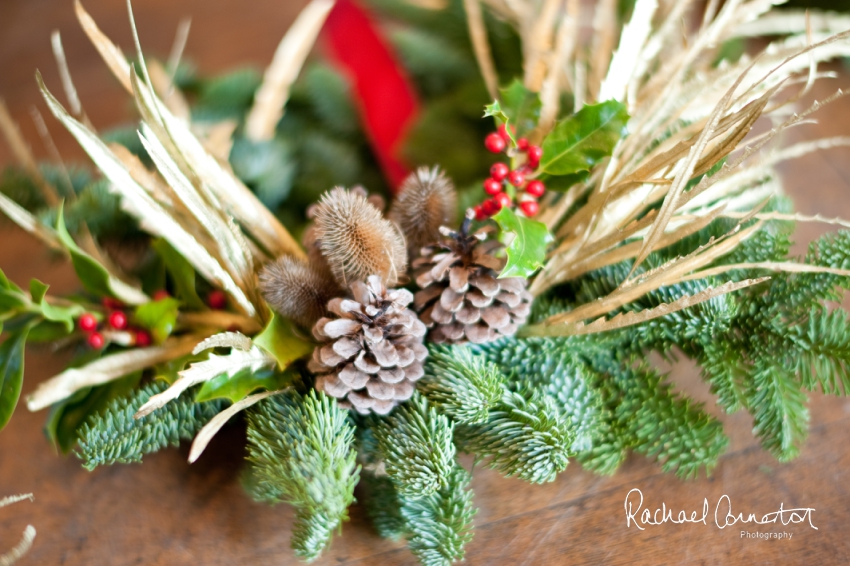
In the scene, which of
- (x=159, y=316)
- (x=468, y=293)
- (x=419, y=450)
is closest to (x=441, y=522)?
(x=419, y=450)

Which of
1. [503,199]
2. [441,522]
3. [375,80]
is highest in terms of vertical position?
[375,80]

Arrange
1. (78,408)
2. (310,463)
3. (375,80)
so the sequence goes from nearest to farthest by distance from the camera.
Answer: (310,463)
(78,408)
(375,80)

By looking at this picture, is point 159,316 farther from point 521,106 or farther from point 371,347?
point 521,106

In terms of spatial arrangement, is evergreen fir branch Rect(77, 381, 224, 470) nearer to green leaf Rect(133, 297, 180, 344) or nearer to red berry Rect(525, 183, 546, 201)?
green leaf Rect(133, 297, 180, 344)

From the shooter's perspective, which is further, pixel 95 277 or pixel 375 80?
pixel 375 80

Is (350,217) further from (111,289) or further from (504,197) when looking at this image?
(111,289)

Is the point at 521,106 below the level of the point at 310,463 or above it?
above

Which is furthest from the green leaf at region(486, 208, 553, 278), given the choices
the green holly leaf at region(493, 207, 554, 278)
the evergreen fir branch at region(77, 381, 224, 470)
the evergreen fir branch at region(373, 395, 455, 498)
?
the evergreen fir branch at region(77, 381, 224, 470)
